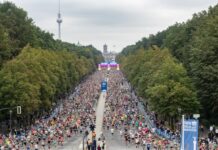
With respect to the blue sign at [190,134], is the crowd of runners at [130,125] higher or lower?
lower

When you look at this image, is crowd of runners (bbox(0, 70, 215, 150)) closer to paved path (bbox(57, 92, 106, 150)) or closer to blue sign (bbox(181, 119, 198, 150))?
paved path (bbox(57, 92, 106, 150))

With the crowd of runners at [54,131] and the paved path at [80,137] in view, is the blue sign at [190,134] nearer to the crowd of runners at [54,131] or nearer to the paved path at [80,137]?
the crowd of runners at [54,131]

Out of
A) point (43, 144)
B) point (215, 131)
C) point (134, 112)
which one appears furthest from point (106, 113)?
point (43, 144)

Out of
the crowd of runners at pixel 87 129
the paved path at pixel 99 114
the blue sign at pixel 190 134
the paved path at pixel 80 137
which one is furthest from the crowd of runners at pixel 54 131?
the blue sign at pixel 190 134

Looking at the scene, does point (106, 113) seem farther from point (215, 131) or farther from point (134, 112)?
point (215, 131)

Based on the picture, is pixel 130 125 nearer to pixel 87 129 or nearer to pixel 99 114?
pixel 87 129

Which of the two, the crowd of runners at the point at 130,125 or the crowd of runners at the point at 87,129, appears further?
the crowd of runners at the point at 130,125

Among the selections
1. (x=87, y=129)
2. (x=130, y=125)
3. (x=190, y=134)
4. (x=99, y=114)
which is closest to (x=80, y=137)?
(x=87, y=129)

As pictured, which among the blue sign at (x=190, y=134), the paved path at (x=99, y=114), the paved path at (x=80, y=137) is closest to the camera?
the blue sign at (x=190, y=134)

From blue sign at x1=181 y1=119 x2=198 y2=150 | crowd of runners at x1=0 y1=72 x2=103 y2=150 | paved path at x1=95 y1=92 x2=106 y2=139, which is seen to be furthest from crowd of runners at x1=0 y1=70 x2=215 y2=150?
blue sign at x1=181 y1=119 x2=198 y2=150

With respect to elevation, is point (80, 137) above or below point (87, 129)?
below
